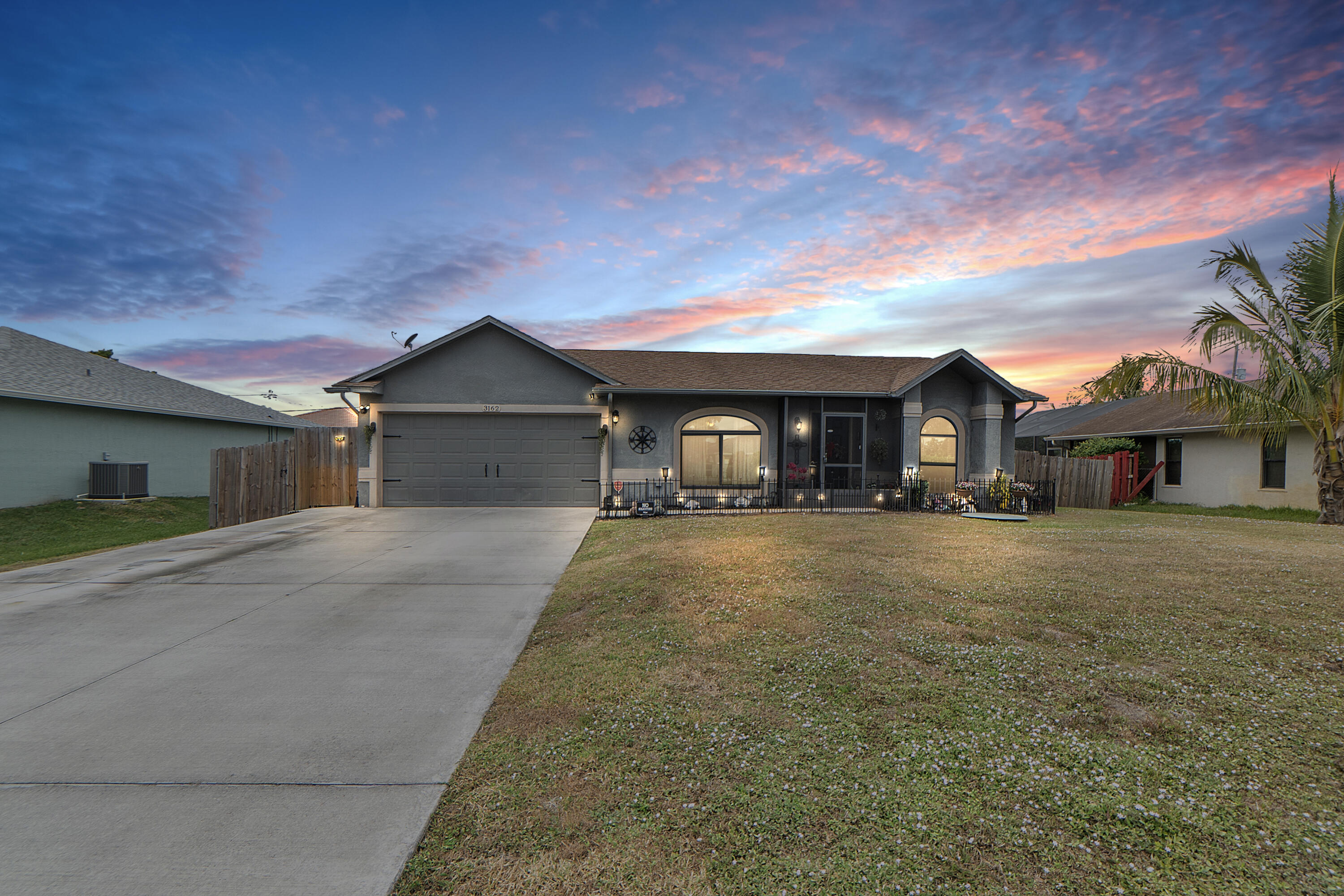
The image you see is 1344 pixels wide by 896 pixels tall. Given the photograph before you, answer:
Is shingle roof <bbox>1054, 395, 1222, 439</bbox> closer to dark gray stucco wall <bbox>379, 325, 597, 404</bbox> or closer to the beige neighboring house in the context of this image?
the beige neighboring house

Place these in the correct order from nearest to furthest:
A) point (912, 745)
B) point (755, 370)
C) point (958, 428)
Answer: point (912, 745) < point (958, 428) < point (755, 370)

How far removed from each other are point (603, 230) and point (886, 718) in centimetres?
1729

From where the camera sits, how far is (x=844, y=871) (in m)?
2.24

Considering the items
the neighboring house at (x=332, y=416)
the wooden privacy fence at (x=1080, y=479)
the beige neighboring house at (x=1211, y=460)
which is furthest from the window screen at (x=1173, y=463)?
the neighboring house at (x=332, y=416)

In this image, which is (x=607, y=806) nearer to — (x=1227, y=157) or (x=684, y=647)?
(x=684, y=647)

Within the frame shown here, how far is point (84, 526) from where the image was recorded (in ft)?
44.3

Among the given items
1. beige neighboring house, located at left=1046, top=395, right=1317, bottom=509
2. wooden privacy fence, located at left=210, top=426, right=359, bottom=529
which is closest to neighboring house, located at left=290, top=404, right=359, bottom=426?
wooden privacy fence, located at left=210, top=426, right=359, bottom=529

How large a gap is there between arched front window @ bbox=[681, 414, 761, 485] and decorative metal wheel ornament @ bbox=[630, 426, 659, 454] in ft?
3.09

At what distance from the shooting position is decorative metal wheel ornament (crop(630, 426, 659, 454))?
1586 cm

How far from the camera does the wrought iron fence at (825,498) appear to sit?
48.1ft

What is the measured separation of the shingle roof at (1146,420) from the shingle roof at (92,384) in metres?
32.9

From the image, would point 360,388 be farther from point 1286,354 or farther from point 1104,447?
point 1104,447

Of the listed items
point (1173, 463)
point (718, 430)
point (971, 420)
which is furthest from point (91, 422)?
point (1173, 463)

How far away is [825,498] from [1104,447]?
554 inches
